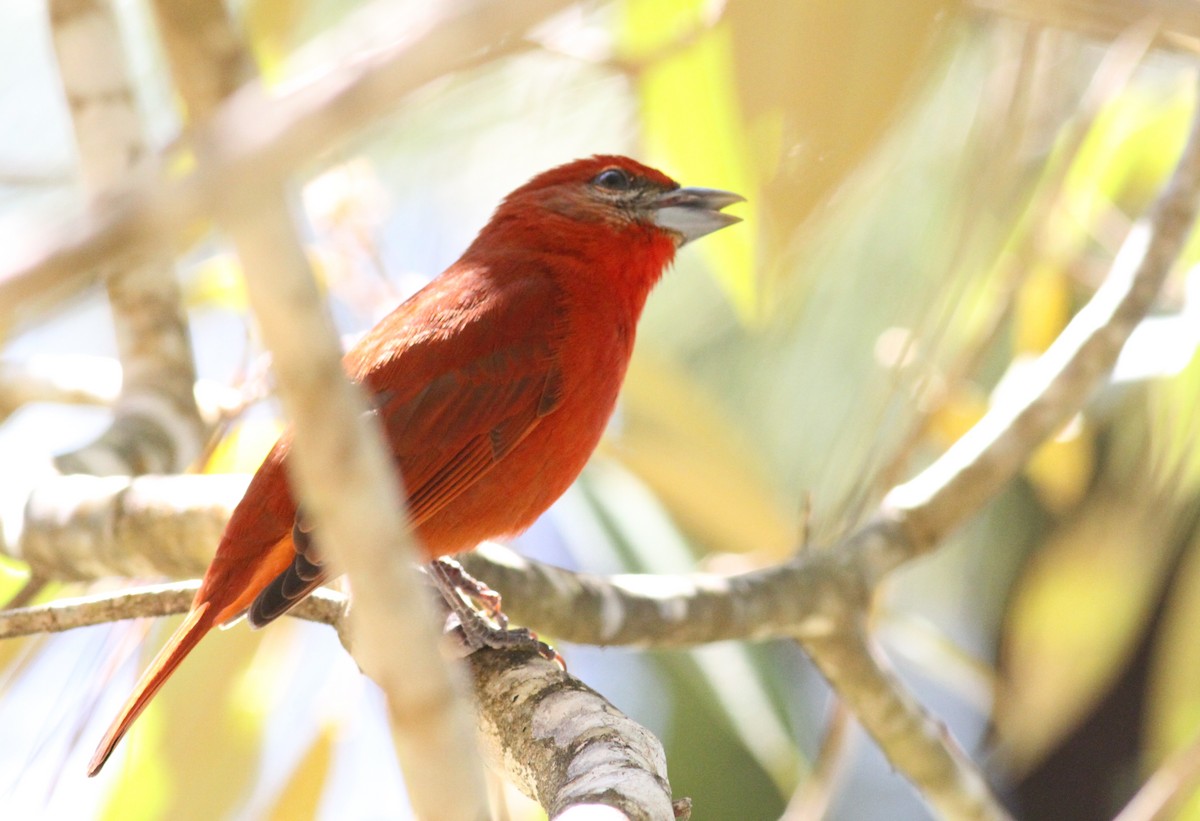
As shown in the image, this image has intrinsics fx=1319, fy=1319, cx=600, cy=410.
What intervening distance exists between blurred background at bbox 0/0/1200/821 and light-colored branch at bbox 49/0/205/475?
A: 212 mm

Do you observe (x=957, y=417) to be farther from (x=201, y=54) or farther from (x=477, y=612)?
(x=201, y=54)

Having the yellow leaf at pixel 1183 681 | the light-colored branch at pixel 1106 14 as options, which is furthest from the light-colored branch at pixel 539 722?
the yellow leaf at pixel 1183 681

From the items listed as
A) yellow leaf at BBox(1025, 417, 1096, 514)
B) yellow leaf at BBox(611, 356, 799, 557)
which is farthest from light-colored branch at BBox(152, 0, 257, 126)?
yellow leaf at BBox(1025, 417, 1096, 514)

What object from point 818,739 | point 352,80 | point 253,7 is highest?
point 253,7

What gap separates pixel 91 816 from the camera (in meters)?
3.06

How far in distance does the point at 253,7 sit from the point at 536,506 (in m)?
1.67

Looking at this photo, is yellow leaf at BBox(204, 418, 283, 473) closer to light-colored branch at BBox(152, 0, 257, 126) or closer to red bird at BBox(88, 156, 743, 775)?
red bird at BBox(88, 156, 743, 775)

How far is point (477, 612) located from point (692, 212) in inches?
52.0

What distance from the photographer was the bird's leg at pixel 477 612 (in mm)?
2559

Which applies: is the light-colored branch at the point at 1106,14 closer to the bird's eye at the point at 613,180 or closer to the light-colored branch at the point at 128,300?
the bird's eye at the point at 613,180

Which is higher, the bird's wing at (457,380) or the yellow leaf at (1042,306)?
the bird's wing at (457,380)

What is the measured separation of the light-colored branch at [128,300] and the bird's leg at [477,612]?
89cm

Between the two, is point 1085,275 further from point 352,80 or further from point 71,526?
point 352,80

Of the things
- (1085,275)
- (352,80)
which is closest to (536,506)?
(352,80)
